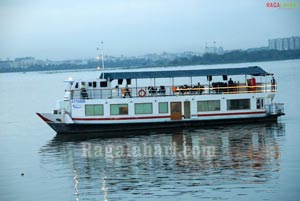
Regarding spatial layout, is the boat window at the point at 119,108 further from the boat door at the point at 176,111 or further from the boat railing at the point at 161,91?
the boat door at the point at 176,111

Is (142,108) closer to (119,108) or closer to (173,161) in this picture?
(119,108)

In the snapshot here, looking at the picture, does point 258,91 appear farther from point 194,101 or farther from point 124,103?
point 124,103

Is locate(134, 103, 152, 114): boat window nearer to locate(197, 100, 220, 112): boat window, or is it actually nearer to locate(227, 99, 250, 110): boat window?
locate(197, 100, 220, 112): boat window

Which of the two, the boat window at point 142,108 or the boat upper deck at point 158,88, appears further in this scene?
the boat upper deck at point 158,88

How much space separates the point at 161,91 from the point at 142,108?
2.48 meters

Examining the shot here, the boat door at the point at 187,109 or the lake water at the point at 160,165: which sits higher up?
the boat door at the point at 187,109

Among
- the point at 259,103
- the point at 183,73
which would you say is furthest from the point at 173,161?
the point at 183,73

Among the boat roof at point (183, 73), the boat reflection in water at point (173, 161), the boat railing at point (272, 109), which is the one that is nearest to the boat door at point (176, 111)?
the boat reflection in water at point (173, 161)

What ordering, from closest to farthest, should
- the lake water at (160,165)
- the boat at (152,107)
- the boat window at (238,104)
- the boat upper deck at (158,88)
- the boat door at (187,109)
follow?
the lake water at (160,165), the boat at (152,107), the boat door at (187,109), the boat upper deck at (158,88), the boat window at (238,104)

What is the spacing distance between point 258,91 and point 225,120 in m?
3.85

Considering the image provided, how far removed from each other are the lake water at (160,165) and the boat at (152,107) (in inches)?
45.5

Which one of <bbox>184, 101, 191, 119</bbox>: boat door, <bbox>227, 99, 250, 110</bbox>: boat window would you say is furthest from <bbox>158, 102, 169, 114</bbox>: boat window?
<bbox>227, 99, 250, 110</bbox>: boat window

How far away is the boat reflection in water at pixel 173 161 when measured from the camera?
3394 centimetres

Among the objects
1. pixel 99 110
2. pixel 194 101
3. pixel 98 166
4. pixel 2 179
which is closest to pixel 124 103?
pixel 99 110
